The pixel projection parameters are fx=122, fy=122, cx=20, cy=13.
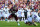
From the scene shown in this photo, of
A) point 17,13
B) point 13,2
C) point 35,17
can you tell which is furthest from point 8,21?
point 35,17

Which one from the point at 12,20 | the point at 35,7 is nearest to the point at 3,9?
the point at 12,20

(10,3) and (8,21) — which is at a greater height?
(10,3)

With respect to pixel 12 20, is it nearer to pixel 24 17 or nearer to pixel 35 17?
pixel 24 17

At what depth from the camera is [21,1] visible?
12.6 ft

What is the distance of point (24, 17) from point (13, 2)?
0.58m

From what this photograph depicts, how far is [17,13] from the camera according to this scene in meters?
3.81

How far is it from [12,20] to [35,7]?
0.83 m

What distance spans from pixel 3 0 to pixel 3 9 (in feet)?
0.92

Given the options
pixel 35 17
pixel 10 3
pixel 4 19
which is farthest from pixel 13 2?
pixel 35 17

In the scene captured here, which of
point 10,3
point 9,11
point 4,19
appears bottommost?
point 4,19

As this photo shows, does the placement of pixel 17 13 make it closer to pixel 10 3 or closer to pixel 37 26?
pixel 10 3

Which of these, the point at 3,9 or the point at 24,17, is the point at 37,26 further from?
the point at 3,9

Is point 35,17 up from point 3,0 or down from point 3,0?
down

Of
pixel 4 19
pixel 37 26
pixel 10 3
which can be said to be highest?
pixel 10 3
